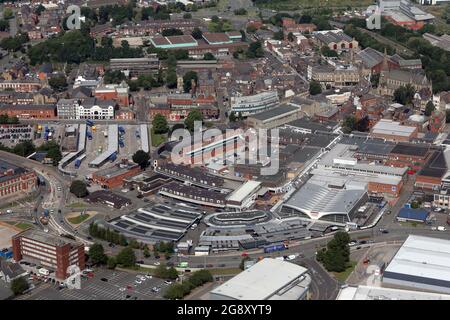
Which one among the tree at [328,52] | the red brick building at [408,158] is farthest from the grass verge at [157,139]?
the tree at [328,52]

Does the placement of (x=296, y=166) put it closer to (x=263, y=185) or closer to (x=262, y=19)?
(x=263, y=185)

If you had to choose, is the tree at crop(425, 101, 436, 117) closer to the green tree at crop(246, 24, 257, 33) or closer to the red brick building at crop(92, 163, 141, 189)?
the red brick building at crop(92, 163, 141, 189)

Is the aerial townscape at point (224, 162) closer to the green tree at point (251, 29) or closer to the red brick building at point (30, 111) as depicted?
the red brick building at point (30, 111)

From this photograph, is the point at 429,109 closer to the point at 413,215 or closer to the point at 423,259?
the point at 413,215

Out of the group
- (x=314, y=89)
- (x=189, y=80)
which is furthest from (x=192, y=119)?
(x=314, y=89)

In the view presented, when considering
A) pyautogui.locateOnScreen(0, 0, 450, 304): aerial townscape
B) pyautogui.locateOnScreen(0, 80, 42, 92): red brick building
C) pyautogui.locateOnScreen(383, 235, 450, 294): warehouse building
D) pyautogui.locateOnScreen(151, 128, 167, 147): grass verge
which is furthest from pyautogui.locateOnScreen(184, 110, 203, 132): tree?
pyautogui.locateOnScreen(383, 235, 450, 294): warehouse building

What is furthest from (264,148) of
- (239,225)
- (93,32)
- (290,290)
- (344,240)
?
(93,32)
